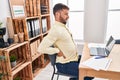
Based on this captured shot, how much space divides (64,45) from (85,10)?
1.72 m

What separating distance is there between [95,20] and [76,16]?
0.51 metres

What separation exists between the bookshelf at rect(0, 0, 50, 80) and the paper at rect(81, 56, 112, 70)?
1.06 metres

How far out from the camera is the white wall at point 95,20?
3023 millimetres

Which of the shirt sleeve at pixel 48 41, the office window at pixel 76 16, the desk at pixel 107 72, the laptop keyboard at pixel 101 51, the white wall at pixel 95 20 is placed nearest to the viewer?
the desk at pixel 107 72

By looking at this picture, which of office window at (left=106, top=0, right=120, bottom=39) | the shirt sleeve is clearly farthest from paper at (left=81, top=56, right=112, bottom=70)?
office window at (left=106, top=0, right=120, bottom=39)

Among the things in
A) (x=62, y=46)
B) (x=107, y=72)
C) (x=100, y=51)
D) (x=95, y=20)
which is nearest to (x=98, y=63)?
(x=107, y=72)

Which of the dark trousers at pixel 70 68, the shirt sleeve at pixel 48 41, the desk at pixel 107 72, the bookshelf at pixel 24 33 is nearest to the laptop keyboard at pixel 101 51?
the desk at pixel 107 72

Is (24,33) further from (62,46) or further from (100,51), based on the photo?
(100,51)

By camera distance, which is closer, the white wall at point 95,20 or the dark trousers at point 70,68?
the dark trousers at point 70,68

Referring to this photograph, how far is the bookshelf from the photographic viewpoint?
78.0 inches

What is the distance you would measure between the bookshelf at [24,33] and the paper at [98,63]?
3.48 feet

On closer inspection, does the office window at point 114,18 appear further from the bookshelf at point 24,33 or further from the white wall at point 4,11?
the white wall at point 4,11

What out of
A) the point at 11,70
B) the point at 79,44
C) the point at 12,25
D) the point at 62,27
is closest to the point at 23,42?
the point at 12,25

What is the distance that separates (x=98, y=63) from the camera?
1.45m
